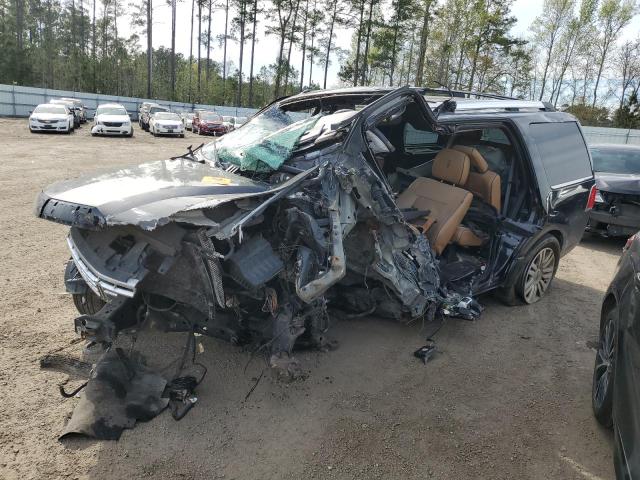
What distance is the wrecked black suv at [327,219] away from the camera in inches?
112

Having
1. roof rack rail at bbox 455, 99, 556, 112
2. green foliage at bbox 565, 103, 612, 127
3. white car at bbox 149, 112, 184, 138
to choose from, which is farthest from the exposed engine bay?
green foliage at bbox 565, 103, 612, 127

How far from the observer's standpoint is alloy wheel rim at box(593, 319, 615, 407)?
9.62 feet

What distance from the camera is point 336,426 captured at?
2.97m

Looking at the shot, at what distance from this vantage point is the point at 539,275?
16.6 ft

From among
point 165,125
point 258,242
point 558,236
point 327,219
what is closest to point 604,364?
point 327,219

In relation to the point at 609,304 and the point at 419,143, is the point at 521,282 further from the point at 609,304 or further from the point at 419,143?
the point at 419,143

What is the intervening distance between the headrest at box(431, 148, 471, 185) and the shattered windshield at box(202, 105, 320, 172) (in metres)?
1.62

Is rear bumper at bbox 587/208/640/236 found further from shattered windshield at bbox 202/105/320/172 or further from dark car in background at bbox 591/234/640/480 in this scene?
shattered windshield at bbox 202/105/320/172

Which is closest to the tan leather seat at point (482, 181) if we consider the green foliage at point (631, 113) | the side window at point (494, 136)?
the side window at point (494, 136)

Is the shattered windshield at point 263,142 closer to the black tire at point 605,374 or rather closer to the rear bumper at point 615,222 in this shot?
the black tire at point 605,374

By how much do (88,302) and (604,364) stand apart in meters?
3.76

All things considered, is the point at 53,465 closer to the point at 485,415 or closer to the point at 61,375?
the point at 61,375

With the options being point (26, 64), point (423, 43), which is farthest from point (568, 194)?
point (26, 64)

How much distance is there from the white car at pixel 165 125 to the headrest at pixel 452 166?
21.5 metres
